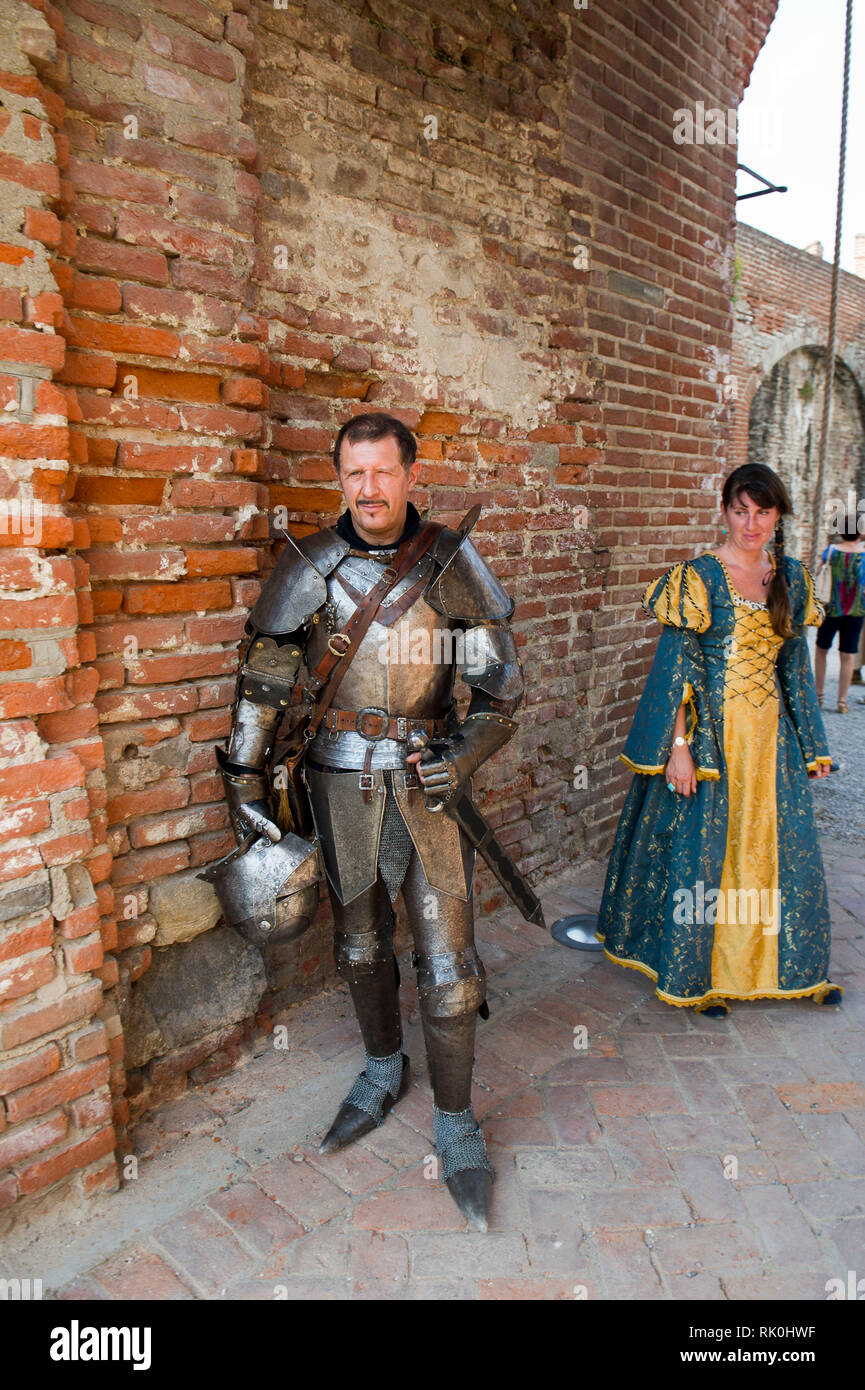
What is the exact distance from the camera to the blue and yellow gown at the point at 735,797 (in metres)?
3.02

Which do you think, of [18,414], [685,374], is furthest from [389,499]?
[685,374]

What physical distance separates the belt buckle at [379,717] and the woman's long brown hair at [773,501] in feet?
5.07

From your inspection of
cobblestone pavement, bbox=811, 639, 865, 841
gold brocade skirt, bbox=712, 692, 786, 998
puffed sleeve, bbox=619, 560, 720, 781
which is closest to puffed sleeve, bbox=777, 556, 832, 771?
gold brocade skirt, bbox=712, 692, 786, 998

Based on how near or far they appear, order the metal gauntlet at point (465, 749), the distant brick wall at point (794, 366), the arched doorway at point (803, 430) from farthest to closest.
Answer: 1. the arched doorway at point (803, 430)
2. the distant brick wall at point (794, 366)
3. the metal gauntlet at point (465, 749)

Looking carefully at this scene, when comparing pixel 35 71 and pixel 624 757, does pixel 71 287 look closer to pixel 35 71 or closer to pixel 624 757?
pixel 35 71

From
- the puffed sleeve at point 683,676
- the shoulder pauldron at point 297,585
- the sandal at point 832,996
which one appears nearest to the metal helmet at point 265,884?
the shoulder pauldron at point 297,585

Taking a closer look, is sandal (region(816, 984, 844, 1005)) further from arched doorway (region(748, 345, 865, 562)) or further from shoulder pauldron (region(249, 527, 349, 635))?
arched doorway (region(748, 345, 865, 562))

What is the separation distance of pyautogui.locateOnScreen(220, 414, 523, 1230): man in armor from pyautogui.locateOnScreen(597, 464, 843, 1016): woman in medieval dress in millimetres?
1000

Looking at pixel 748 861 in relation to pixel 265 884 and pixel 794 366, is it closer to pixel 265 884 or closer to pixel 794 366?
pixel 265 884

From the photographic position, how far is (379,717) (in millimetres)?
2236

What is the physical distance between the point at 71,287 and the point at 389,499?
890 mm

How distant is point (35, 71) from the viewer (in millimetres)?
1848

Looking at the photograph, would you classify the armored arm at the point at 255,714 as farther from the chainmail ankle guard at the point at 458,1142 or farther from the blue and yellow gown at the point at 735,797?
the blue and yellow gown at the point at 735,797

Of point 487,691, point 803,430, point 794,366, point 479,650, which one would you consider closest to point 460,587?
point 479,650
